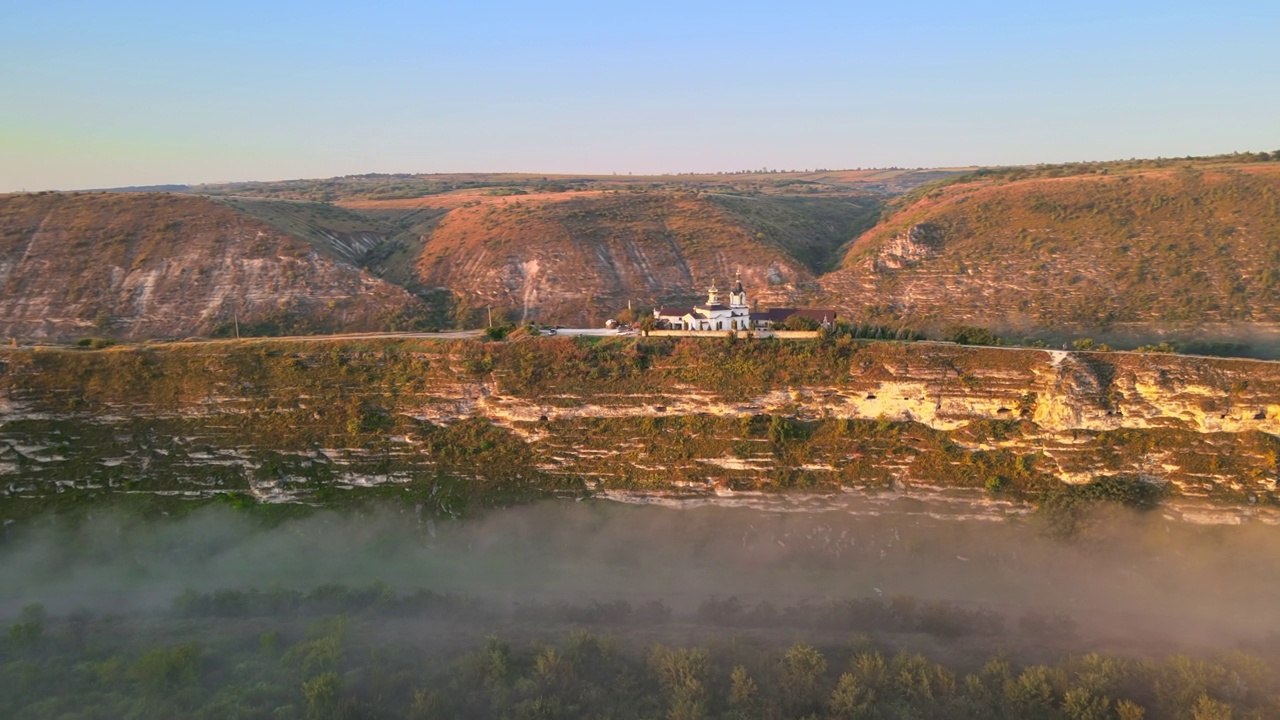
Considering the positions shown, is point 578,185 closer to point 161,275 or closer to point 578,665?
point 161,275

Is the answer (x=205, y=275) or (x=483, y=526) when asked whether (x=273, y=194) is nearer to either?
(x=205, y=275)

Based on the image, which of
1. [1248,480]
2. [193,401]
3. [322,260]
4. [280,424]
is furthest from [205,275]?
[1248,480]

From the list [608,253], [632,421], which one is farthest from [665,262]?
[632,421]

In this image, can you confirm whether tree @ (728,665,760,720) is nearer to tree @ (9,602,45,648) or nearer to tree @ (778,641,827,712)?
tree @ (778,641,827,712)

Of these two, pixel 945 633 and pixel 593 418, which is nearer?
pixel 945 633

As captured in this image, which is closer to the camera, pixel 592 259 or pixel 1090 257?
pixel 1090 257

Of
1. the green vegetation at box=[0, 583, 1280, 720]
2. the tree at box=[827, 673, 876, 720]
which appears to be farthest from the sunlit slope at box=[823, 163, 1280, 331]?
the tree at box=[827, 673, 876, 720]
